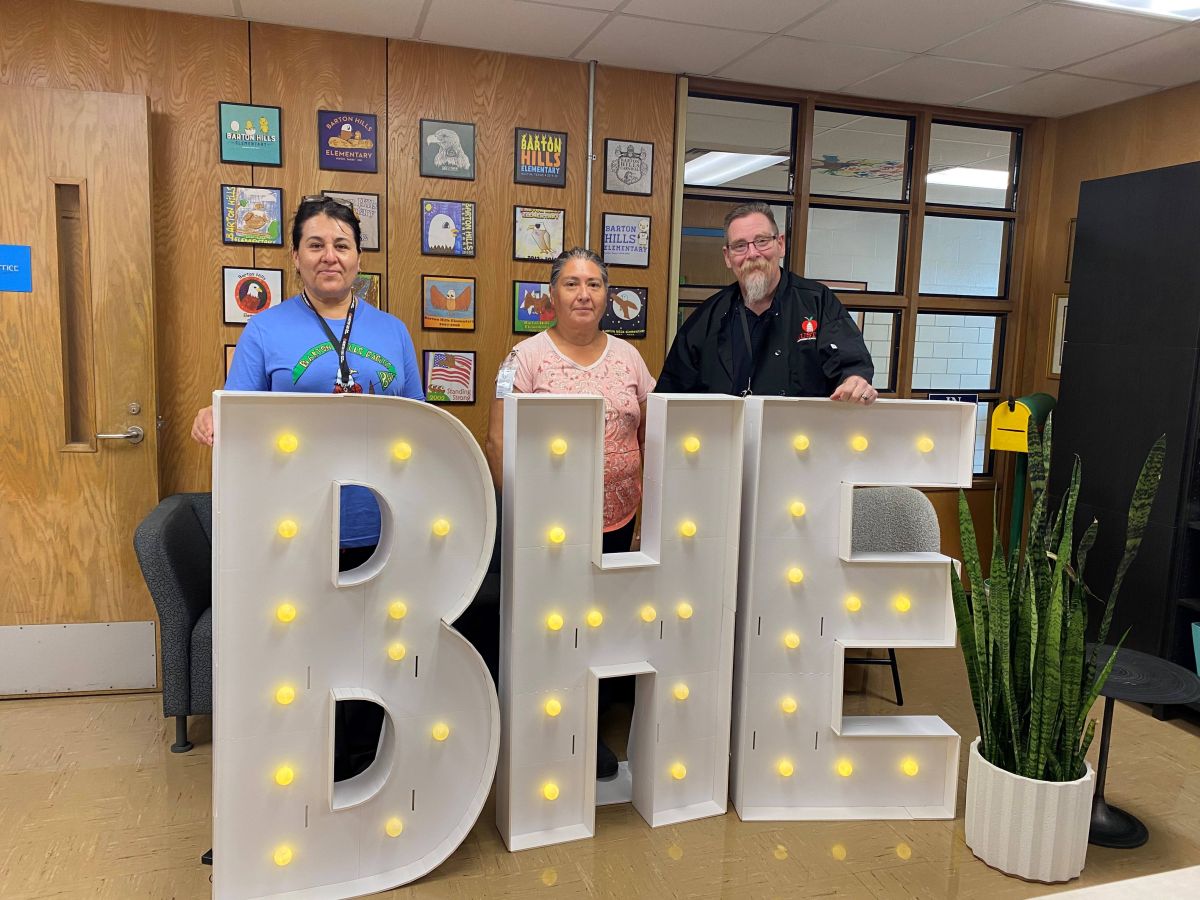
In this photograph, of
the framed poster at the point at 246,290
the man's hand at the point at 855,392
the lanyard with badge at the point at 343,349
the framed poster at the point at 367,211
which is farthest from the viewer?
the framed poster at the point at 367,211

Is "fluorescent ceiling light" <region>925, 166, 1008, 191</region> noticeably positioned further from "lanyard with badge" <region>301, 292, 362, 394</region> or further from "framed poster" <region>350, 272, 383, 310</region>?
"lanyard with badge" <region>301, 292, 362, 394</region>

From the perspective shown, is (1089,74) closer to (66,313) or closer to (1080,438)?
(1080,438)

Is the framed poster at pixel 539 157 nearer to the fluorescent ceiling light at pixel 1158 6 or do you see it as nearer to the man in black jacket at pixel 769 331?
the man in black jacket at pixel 769 331

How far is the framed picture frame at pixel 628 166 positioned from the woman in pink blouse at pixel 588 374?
1.34m

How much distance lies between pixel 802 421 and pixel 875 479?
30 cm

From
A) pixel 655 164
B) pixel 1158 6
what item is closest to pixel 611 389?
pixel 655 164

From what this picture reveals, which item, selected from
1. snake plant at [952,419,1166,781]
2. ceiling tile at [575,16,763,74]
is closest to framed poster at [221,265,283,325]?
ceiling tile at [575,16,763,74]

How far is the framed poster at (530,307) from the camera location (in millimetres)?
4035

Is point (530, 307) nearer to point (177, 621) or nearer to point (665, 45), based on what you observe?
point (665, 45)

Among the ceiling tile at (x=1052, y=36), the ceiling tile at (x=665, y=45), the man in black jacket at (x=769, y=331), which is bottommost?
the man in black jacket at (x=769, y=331)

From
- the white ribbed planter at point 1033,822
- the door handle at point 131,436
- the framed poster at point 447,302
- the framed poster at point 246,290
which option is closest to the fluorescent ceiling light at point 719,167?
the framed poster at point 447,302

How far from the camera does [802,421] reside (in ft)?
8.50

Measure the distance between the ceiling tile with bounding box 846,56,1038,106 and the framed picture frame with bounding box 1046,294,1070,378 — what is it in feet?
3.90

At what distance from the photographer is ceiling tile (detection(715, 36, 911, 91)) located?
3.77 meters
